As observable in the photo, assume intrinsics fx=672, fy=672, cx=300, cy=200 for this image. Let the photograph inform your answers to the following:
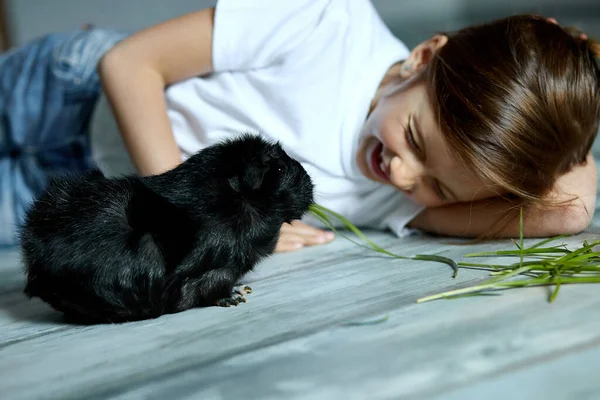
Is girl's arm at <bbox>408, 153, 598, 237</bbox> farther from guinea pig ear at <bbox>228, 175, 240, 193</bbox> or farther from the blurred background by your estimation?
the blurred background

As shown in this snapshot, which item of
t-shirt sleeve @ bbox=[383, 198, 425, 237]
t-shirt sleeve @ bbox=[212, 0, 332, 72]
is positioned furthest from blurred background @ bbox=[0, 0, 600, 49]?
t-shirt sleeve @ bbox=[383, 198, 425, 237]

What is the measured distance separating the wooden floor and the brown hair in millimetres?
292

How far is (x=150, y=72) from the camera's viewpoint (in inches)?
58.6

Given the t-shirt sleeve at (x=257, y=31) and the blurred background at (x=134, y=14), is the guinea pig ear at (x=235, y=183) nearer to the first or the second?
the t-shirt sleeve at (x=257, y=31)

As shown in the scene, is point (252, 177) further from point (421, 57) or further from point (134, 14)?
point (134, 14)

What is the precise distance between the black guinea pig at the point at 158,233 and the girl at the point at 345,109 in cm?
45

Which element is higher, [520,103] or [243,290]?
[520,103]

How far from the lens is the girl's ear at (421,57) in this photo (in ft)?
4.68

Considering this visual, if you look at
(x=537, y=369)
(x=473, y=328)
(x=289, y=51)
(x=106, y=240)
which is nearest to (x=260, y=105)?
(x=289, y=51)

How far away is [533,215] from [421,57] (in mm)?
412

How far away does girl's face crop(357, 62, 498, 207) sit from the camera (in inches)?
49.5

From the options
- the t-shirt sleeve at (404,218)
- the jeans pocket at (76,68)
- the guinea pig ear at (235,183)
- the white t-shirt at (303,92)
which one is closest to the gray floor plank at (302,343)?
the guinea pig ear at (235,183)

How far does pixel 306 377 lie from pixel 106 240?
1.02ft

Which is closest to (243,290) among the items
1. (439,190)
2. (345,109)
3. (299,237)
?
(299,237)
